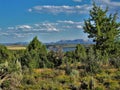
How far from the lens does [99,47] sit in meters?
45.2

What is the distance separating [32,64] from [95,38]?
10241mm

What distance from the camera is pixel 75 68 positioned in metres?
33.1

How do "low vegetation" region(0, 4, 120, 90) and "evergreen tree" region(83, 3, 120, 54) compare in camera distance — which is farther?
"evergreen tree" region(83, 3, 120, 54)

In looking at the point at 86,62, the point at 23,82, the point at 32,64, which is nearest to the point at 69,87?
the point at 23,82

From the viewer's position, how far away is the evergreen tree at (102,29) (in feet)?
145

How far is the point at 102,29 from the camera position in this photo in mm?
44625

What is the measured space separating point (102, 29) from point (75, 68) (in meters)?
12.8

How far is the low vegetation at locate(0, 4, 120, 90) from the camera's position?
2539 cm

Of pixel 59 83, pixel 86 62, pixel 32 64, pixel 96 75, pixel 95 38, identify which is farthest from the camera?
pixel 95 38

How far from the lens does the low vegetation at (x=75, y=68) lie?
25.4 meters

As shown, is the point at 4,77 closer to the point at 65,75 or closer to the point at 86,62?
the point at 65,75

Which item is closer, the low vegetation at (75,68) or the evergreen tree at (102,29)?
the low vegetation at (75,68)

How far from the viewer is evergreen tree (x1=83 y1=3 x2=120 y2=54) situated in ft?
145

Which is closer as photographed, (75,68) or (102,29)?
(75,68)
